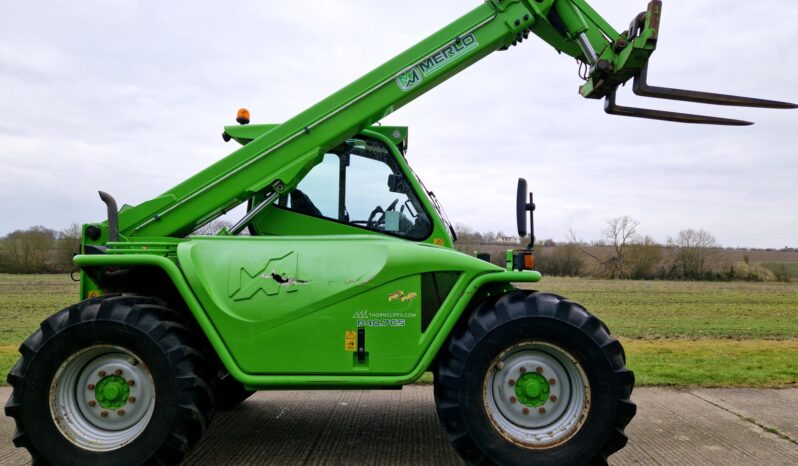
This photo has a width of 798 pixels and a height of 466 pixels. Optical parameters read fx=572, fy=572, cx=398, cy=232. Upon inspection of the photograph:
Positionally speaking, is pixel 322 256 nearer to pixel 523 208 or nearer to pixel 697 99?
pixel 523 208

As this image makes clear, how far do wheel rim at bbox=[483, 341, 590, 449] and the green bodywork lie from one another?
1.60 feet

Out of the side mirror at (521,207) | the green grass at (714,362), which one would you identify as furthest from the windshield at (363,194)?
the green grass at (714,362)

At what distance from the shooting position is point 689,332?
13039 mm

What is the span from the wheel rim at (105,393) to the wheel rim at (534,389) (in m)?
2.35

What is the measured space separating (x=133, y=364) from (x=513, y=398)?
2.62 metres

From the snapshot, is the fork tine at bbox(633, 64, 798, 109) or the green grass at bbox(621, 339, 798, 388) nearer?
the fork tine at bbox(633, 64, 798, 109)

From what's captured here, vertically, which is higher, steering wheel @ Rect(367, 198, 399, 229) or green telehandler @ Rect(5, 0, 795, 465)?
steering wheel @ Rect(367, 198, 399, 229)

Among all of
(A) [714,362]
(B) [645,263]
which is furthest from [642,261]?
(A) [714,362]

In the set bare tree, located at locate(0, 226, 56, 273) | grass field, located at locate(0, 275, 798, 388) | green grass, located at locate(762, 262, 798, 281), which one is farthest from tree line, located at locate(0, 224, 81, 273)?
green grass, located at locate(762, 262, 798, 281)

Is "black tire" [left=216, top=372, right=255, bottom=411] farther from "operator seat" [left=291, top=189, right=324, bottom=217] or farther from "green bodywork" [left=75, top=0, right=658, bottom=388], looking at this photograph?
"operator seat" [left=291, top=189, right=324, bottom=217]

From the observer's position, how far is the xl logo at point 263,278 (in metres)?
3.99

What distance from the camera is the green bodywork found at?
3.96m

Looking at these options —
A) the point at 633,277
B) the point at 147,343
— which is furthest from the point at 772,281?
the point at 147,343

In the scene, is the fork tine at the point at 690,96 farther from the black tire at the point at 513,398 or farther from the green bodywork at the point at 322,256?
the black tire at the point at 513,398
